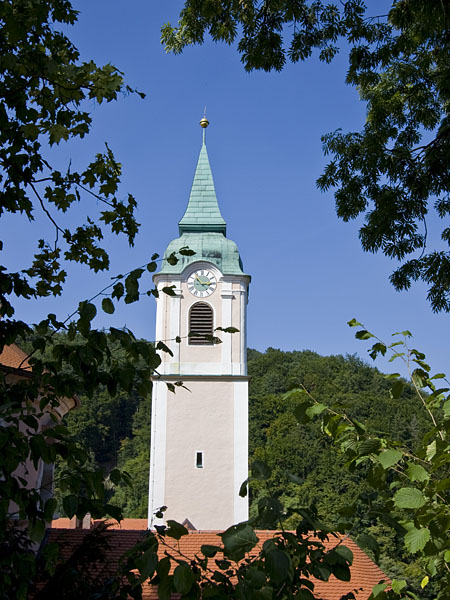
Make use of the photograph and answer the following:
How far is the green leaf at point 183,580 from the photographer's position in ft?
7.38

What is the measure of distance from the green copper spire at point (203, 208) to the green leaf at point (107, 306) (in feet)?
71.4

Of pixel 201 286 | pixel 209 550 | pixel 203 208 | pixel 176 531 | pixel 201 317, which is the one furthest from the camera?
pixel 203 208

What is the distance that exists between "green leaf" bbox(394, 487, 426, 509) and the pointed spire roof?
2276cm

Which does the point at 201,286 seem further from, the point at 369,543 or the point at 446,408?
the point at 369,543

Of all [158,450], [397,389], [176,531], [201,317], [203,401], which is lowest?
[176,531]

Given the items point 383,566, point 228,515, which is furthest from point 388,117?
point 383,566

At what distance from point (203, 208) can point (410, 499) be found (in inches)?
931

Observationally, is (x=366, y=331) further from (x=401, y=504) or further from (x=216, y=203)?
(x=216, y=203)

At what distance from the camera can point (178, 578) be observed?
2.26m

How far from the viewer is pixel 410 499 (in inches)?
97.7

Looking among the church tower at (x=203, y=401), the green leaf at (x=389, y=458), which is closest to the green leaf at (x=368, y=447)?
the green leaf at (x=389, y=458)

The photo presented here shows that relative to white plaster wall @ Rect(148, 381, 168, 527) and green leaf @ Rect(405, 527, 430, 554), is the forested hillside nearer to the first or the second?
white plaster wall @ Rect(148, 381, 168, 527)

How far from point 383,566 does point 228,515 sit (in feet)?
56.5

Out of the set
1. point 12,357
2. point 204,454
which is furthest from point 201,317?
point 12,357
